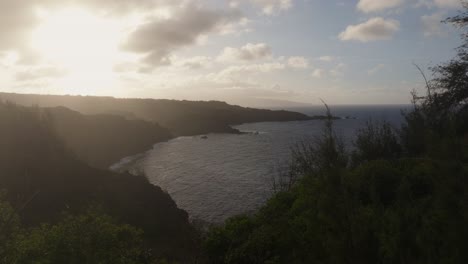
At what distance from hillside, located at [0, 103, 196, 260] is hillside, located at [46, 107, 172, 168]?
20322 mm

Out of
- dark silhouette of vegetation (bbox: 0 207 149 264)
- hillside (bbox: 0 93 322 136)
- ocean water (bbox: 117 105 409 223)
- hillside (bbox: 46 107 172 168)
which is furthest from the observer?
hillside (bbox: 0 93 322 136)

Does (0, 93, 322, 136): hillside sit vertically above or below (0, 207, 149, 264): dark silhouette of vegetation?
above

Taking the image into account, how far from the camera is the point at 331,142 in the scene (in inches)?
330

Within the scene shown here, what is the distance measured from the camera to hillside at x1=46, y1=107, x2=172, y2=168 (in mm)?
77131

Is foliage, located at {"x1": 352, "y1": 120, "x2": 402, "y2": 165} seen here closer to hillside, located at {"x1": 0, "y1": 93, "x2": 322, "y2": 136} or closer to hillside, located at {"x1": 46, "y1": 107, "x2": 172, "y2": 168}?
hillside, located at {"x1": 46, "y1": 107, "x2": 172, "y2": 168}

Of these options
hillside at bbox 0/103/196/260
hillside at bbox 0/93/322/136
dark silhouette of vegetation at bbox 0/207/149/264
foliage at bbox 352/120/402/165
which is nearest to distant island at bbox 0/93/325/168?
hillside at bbox 0/93/322/136

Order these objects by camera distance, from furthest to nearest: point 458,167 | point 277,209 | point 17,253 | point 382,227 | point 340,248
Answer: point 277,209 → point 17,253 → point 382,227 → point 340,248 → point 458,167

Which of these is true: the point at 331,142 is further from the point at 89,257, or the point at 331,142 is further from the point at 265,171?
the point at 265,171

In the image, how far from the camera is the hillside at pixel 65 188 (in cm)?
3247

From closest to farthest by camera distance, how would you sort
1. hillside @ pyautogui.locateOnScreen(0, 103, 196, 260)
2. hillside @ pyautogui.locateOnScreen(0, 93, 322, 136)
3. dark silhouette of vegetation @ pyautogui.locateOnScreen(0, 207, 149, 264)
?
dark silhouette of vegetation @ pyautogui.locateOnScreen(0, 207, 149, 264)
hillside @ pyautogui.locateOnScreen(0, 103, 196, 260)
hillside @ pyautogui.locateOnScreen(0, 93, 322, 136)

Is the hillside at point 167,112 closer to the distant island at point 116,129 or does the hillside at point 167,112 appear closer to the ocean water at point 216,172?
the distant island at point 116,129

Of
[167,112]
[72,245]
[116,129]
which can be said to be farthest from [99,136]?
[167,112]

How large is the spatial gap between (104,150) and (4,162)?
4099 cm

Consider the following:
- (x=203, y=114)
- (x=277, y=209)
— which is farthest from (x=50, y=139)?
(x=203, y=114)
